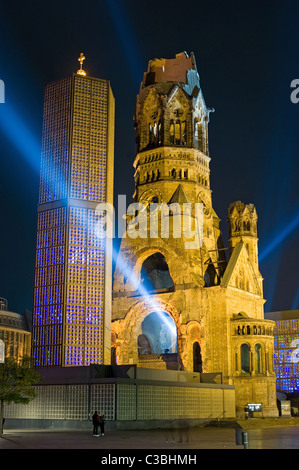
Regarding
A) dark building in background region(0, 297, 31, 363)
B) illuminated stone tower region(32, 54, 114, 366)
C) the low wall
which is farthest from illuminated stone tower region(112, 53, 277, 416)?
dark building in background region(0, 297, 31, 363)

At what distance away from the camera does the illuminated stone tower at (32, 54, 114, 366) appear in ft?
160

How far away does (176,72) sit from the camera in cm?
7706

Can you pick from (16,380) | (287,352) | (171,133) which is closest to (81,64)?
(171,133)

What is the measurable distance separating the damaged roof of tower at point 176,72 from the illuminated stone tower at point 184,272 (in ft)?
0.48

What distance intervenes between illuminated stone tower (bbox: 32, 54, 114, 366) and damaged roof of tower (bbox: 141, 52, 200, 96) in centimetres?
2364

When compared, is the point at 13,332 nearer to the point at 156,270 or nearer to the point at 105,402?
the point at 156,270

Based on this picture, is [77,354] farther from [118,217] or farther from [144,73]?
[144,73]

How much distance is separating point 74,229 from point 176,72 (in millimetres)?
35257

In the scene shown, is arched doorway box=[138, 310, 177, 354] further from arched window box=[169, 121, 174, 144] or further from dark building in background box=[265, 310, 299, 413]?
dark building in background box=[265, 310, 299, 413]

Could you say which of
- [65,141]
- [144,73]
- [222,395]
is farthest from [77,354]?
[144,73]
